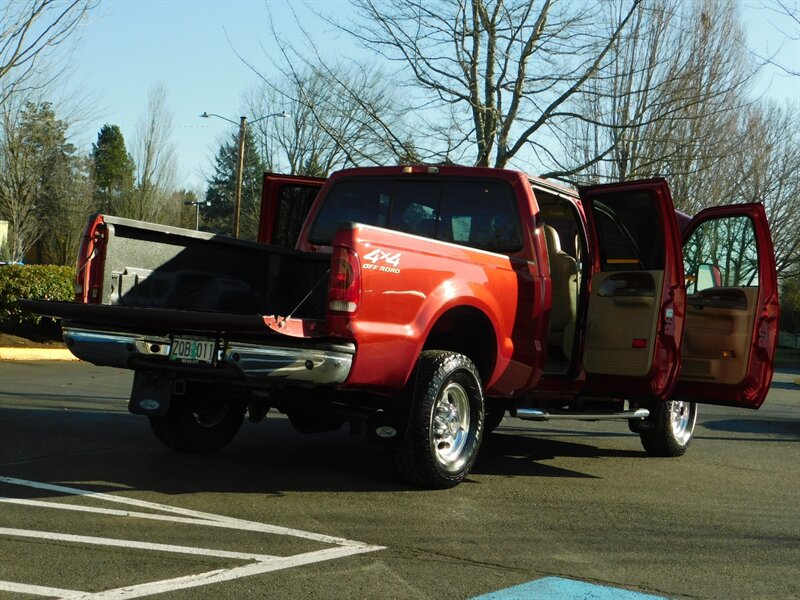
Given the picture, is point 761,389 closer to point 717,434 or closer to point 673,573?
point 717,434

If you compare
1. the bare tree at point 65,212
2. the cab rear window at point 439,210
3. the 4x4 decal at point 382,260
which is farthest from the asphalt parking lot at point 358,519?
the bare tree at point 65,212

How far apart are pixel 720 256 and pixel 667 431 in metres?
1.60

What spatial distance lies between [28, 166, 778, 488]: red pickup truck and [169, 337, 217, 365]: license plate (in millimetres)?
11

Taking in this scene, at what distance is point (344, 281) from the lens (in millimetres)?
5867

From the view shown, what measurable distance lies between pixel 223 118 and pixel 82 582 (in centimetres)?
2925

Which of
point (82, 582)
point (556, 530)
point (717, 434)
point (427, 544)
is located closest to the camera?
point (82, 582)

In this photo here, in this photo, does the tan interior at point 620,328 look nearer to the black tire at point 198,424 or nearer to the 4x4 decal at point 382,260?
the 4x4 decal at point 382,260

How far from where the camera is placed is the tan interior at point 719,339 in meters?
8.19

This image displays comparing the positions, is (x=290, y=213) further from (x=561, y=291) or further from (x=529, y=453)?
(x=529, y=453)

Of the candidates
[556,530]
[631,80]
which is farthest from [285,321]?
[631,80]

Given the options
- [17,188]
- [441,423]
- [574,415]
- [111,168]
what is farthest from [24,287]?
[111,168]

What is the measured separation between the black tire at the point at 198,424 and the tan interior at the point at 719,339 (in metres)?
3.69

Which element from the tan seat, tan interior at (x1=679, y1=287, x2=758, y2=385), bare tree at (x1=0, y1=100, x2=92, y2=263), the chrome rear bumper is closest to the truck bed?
the chrome rear bumper

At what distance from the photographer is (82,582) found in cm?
416
